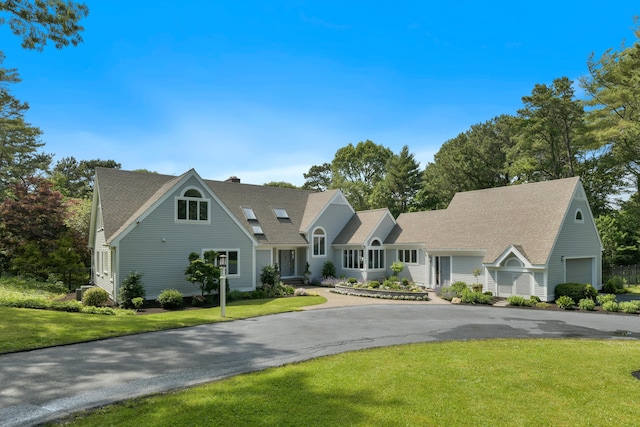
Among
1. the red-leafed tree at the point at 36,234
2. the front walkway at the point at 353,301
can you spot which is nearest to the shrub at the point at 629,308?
the front walkway at the point at 353,301

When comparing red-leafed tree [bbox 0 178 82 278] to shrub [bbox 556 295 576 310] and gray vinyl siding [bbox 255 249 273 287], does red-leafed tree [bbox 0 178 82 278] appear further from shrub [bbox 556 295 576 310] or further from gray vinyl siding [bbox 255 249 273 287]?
shrub [bbox 556 295 576 310]

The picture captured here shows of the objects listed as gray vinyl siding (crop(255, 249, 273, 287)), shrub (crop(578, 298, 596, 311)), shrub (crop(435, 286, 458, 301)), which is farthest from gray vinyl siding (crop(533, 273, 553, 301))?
gray vinyl siding (crop(255, 249, 273, 287))

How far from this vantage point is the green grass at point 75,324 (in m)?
10.4

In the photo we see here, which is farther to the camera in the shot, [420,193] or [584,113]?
[420,193]

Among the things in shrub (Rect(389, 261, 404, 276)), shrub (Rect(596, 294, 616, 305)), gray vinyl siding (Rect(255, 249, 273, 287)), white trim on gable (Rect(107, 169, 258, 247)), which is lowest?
shrub (Rect(596, 294, 616, 305))

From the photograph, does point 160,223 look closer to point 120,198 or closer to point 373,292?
point 120,198

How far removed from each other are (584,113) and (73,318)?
39813 millimetres

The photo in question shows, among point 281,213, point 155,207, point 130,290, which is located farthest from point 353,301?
point 281,213

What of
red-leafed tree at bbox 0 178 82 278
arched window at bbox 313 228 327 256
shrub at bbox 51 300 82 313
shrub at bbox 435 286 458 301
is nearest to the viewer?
shrub at bbox 51 300 82 313

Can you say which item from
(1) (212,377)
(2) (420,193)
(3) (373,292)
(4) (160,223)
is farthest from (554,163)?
(1) (212,377)

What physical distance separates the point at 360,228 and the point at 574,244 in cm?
1409

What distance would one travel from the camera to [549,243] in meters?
21.0

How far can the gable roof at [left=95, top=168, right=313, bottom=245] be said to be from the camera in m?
21.6

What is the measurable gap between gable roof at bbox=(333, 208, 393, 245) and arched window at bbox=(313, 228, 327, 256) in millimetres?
925
